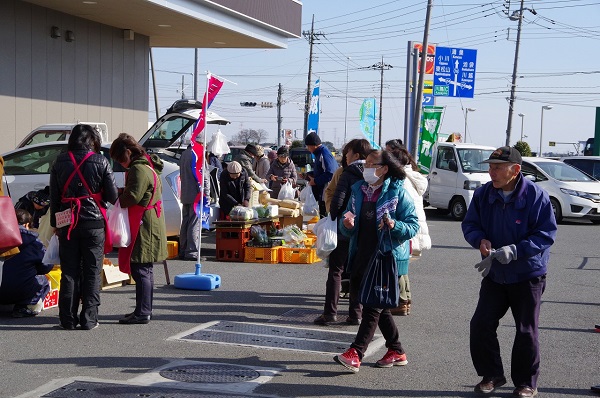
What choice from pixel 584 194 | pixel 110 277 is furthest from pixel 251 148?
pixel 584 194

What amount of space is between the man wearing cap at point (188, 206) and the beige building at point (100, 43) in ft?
18.7

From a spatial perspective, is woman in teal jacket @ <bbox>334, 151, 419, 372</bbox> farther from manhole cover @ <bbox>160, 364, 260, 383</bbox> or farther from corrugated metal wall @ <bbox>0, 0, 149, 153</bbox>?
corrugated metal wall @ <bbox>0, 0, 149, 153</bbox>

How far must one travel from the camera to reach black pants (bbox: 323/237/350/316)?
29.1ft

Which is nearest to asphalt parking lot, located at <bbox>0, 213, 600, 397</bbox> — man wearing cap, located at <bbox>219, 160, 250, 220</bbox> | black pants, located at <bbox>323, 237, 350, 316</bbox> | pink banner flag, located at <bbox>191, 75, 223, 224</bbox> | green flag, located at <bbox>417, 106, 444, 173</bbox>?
black pants, located at <bbox>323, 237, 350, 316</bbox>

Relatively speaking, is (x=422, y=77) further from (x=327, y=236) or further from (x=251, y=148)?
(x=327, y=236)

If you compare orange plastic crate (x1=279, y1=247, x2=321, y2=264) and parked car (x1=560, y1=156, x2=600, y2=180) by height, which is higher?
parked car (x1=560, y1=156, x2=600, y2=180)

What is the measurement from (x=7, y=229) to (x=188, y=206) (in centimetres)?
590

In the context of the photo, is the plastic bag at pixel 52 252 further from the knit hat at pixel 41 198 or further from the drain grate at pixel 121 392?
the knit hat at pixel 41 198

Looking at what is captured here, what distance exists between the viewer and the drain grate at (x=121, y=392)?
6035mm

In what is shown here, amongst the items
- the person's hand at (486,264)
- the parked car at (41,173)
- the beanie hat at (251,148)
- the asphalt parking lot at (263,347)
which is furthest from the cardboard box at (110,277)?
the beanie hat at (251,148)

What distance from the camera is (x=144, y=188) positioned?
855cm

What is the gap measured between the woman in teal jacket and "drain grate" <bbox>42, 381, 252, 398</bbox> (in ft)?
4.04

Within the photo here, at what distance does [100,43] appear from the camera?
2072cm

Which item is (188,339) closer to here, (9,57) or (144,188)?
(144,188)
